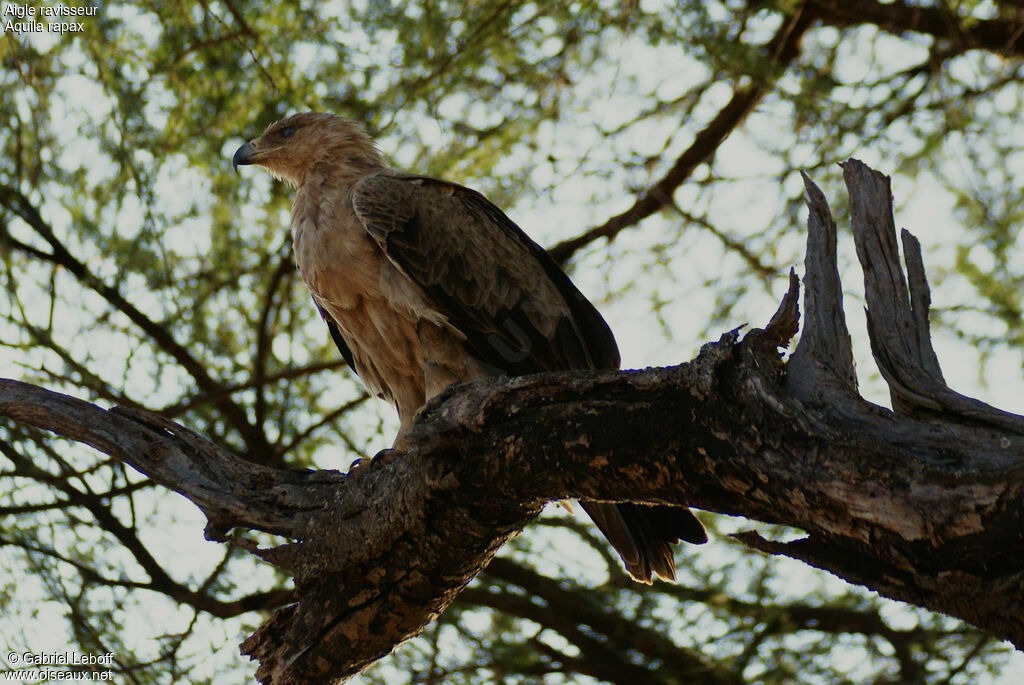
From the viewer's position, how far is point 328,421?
6422mm

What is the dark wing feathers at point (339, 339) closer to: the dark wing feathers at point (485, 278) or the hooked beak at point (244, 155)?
the dark wing feathers at point (485, 278)

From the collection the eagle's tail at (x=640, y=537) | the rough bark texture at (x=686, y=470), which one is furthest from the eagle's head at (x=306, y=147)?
the eagle's tail at (x=640, y=537)

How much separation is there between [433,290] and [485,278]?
0.27m

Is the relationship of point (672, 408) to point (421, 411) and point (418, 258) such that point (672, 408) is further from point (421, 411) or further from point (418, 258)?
point (418, 258)

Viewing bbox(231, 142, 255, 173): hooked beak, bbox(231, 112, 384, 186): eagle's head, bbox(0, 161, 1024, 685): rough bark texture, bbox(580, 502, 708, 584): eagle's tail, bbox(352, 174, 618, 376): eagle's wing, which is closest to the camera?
bbox(0, 161, 1024, 685): rough bark texture

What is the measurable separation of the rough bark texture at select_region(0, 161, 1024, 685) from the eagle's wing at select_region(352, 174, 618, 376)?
108 centimetres

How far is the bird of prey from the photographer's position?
15.3 ft

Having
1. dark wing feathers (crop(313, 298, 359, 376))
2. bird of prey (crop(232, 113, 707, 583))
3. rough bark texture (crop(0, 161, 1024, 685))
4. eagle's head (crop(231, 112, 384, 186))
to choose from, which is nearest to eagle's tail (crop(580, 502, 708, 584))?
bird of prey (crop(232, 113, 707, 583))

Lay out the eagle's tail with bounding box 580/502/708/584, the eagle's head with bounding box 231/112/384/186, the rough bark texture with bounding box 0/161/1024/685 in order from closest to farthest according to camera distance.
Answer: the rough bark texture with bounding box 0/161/1024/685 < the eagle's tail with bounding box 580/502/708/584 < the eagle's head with bounding box 231/112/384/186

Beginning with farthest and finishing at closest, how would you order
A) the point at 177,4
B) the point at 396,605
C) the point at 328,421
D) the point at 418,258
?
the point at 328,421 → the point at 177,4 → the point at 418,258 → the point at 396,605

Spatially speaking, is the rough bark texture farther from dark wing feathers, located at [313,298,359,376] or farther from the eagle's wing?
dark wing feathers, located at [313,298,359,376]

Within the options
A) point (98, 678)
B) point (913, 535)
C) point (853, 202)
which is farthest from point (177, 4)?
point (913, 535)

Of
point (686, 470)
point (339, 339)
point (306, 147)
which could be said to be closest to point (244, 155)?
point (306, 147)

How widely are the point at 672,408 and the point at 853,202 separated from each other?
0.93 m
